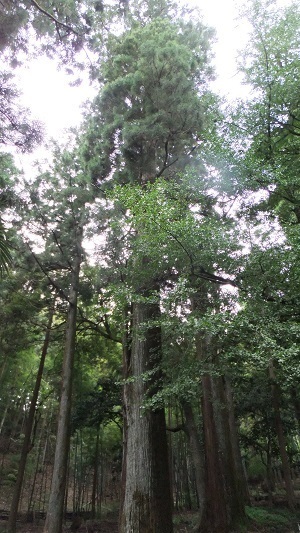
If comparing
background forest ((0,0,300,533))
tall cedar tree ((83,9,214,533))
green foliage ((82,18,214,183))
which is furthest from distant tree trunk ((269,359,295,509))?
green foliage ((82,18,214,183))

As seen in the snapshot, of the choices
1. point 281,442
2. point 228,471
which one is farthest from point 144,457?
point 281,442

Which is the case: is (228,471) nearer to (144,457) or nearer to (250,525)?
(250,525)

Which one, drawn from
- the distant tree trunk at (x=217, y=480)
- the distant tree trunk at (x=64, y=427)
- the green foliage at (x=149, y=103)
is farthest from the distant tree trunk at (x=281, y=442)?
the green foliage at (x=149, y=103)

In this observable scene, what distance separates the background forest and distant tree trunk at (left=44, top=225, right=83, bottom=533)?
0.04 meters

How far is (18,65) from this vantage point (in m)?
5.68

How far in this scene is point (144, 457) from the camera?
4988 millimetres

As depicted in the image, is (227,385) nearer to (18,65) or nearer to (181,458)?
(181,458)

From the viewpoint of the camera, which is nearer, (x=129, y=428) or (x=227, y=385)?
(x=129, y=428)

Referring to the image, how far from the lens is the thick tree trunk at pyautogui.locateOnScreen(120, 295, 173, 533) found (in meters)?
4.62

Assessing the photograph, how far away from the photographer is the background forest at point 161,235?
4.66 meters

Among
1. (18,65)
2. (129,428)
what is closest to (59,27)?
(18,65)

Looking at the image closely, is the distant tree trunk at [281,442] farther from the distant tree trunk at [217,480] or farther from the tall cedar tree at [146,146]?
the tall cedar tree at [146,146]

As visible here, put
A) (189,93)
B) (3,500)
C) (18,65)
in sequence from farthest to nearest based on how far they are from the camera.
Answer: (3,500) → (189,93) → (18,65)

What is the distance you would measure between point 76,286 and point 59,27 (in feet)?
19.6
